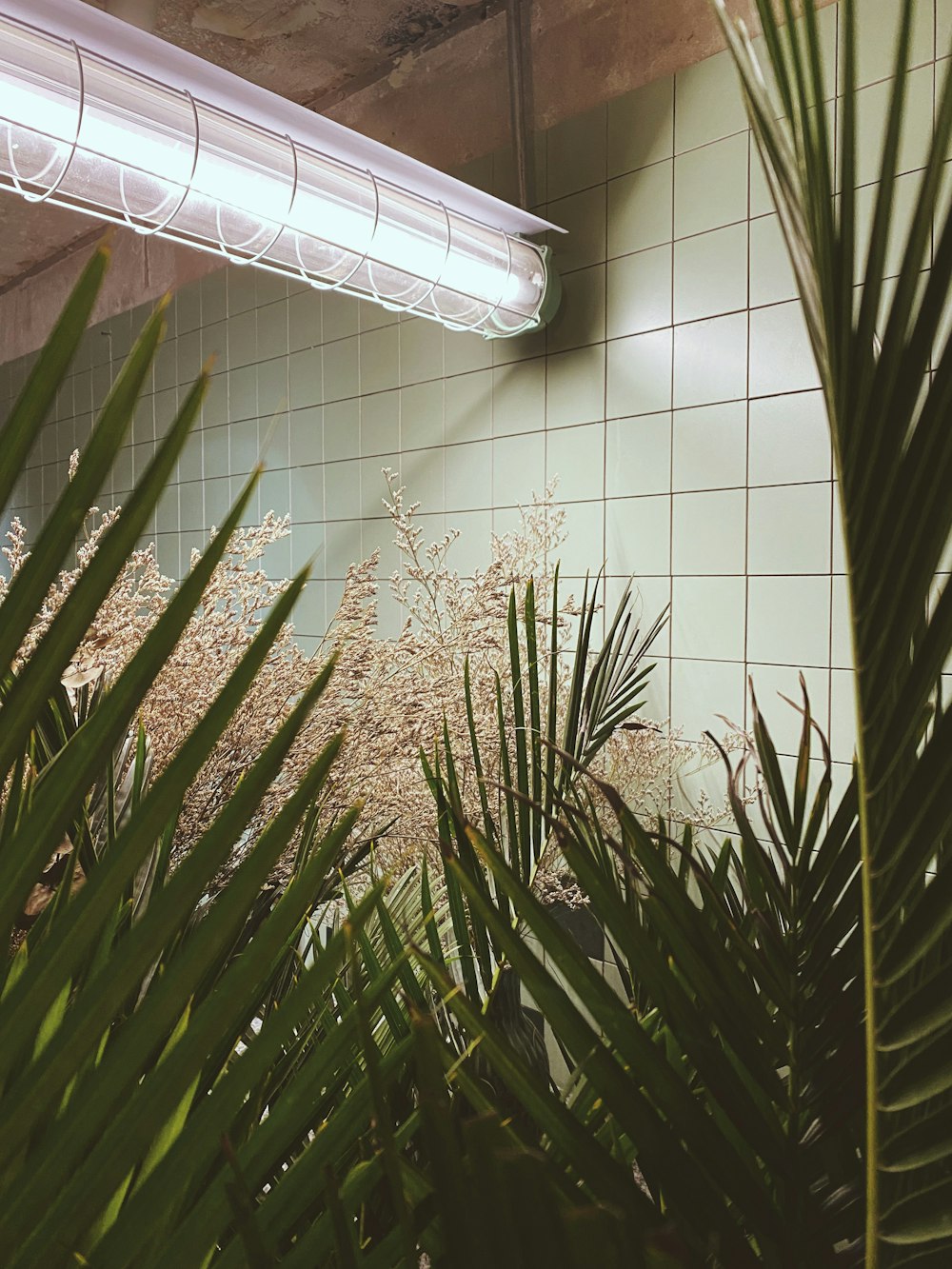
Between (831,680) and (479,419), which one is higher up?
(479,419)

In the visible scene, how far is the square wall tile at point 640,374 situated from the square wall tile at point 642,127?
1.36ft

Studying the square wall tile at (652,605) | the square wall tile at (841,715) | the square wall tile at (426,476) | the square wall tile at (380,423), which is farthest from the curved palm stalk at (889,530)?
the square wall tile at (380,423)

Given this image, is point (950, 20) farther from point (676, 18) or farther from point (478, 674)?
point (478, 674)

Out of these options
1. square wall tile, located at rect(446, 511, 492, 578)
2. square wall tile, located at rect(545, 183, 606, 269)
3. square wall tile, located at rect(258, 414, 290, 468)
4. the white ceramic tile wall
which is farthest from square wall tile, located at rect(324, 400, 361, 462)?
square wall tile, located at rect(545, 183, 606, 269)

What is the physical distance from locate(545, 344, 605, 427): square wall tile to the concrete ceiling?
3.40ft

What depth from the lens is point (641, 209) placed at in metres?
2.20

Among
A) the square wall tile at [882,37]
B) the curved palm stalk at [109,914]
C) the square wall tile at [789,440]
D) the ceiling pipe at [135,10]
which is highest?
the ceiling pipe at [135,10]

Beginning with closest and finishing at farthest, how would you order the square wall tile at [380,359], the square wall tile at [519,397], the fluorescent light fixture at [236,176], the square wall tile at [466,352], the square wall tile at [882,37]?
the fluorescent light fixture at [236,176], the square wall tile at [882,37], the square wall tile at [519,397], the square wall tile at [466,352], the square wall tile at [380,359]

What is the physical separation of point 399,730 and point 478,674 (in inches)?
19.5

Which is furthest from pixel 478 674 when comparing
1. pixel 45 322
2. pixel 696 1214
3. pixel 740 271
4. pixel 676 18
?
pixel 45 322

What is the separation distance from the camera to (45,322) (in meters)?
4.41

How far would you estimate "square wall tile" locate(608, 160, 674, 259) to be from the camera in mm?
2154

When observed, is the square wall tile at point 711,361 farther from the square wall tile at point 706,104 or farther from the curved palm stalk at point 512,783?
the curved palm stalk at point 512,783

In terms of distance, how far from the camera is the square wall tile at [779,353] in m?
1.93
